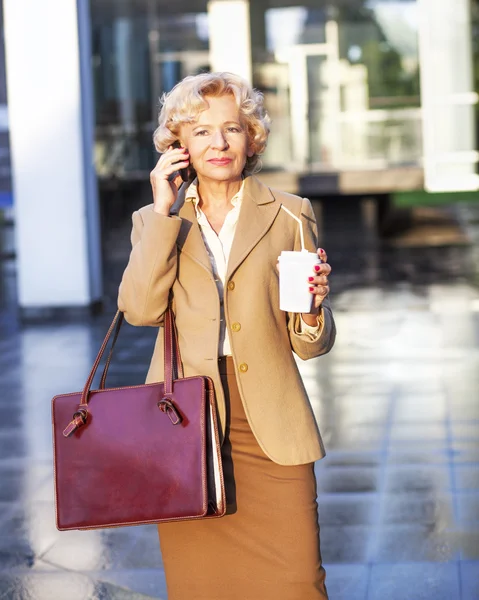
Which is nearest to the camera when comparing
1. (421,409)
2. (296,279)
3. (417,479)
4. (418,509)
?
(296,279)

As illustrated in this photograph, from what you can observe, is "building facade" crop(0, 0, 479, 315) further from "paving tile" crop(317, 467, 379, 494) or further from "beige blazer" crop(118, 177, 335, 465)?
"beige blazer" crop(118, 177, 335, 465)

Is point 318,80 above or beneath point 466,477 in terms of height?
above

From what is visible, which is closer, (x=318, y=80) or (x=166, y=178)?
(x=166, y=178)

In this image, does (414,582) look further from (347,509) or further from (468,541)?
(347,509)

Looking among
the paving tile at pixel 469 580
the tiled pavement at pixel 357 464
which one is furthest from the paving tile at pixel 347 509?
the paving tile at pixel 469 580

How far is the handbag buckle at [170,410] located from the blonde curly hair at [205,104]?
778 mm

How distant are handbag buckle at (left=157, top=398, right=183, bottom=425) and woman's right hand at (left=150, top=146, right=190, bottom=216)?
1.76ft

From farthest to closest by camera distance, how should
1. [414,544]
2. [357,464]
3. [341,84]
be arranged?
1. [341,84]
2. [357,464]
3. [414,544]

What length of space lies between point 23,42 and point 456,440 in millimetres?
8356

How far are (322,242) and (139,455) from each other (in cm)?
2095

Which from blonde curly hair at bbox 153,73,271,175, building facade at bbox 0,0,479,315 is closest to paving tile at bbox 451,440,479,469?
blonde curly hair at bbox 153,73,271,175

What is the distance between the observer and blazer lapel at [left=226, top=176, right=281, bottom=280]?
3410 millimetres

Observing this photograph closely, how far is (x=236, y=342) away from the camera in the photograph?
11.1 feet

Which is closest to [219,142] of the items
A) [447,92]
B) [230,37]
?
[447,92]
